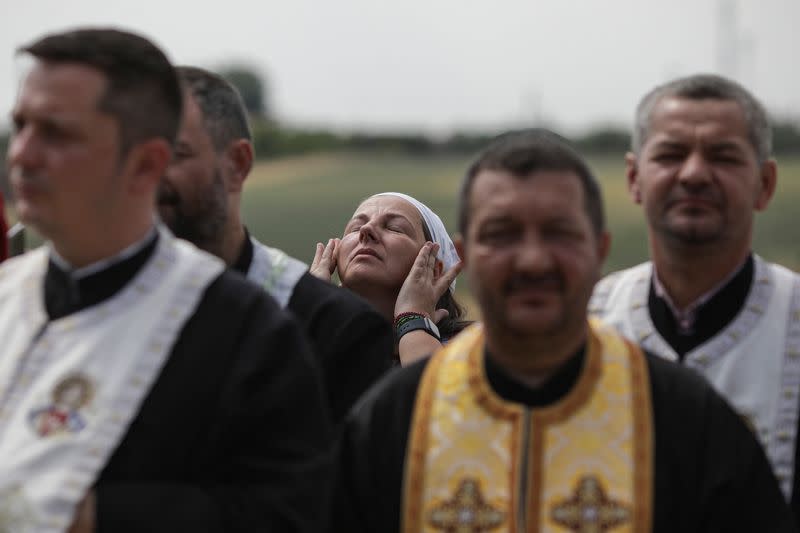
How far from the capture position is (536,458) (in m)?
3.19

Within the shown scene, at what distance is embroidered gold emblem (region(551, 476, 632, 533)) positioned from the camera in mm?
3113

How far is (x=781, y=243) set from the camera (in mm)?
40062

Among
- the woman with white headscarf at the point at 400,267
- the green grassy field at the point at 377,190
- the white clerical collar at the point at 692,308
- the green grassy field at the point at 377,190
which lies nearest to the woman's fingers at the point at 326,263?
the woman with white headscarf at the point at 400,267

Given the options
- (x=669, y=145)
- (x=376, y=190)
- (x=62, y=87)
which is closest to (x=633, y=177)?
(x=669, y=145)

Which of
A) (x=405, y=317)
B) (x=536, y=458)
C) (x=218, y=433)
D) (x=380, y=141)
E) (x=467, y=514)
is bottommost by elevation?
(x=380, y=141)

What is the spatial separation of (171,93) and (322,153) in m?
60.2

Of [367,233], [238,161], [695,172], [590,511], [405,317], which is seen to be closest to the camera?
[590,511]

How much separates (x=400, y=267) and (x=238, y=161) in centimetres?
115

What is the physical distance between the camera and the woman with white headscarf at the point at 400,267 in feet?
16.8

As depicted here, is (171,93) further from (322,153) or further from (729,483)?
(322,153)

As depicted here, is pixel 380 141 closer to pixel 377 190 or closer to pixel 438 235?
pixel 377 190

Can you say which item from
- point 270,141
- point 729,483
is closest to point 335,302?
point 729,483

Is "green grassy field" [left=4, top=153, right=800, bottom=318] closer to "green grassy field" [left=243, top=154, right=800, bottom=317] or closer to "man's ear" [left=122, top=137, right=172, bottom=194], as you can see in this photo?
"green grassy field" [left=243, top=154, right=800, bottom=317]

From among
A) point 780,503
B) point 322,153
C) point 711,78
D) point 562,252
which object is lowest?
point 322,153
